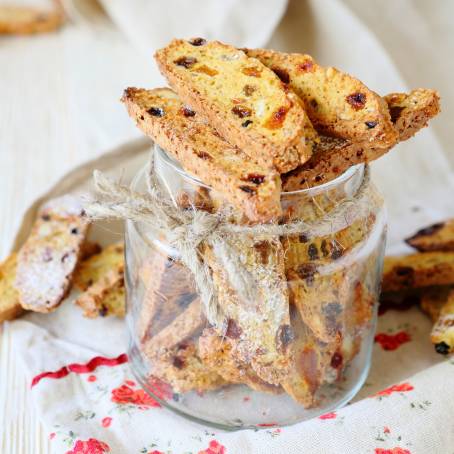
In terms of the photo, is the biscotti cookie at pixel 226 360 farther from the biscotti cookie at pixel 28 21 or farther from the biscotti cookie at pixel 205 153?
the biscotti cookie at pixel 28 21

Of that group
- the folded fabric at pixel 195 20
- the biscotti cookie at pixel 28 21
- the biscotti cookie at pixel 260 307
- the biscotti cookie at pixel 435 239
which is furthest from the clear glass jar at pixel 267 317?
the biscotti cookie at pixel 28 21

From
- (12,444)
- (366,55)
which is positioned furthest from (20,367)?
(366,55)

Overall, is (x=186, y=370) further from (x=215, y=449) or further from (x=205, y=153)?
(x=205, y=153)

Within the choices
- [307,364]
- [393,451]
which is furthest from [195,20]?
[393,451]

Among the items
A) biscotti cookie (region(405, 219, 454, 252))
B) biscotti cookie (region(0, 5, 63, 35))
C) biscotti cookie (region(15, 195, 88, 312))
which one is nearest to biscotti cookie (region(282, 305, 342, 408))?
biscotti cookie (region(405, 219, 454, 252))

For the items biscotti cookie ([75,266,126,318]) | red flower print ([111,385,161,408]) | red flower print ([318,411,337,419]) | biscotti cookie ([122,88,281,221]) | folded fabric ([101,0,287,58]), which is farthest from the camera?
folded fabric ([101,0,287,58])

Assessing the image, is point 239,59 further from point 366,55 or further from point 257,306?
point 366,55

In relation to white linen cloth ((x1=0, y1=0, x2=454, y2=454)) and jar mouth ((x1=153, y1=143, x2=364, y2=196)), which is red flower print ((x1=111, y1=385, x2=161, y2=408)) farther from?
jar mouth ((x1=153, y1=143, x2=364, y2=196))
